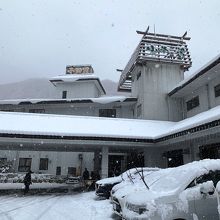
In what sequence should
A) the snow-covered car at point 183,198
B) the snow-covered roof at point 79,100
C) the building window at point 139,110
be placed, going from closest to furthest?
the snow-covered car at point 183,198 < the building window at point 139,110 < the snow-covered roof at point 79,100

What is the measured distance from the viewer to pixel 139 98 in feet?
83.5

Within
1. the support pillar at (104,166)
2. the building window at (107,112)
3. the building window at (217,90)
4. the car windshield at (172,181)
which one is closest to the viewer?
the car windshield at (172,181)

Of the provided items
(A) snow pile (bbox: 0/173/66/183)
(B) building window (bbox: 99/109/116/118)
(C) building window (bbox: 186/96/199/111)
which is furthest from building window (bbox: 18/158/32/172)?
(C) building window (bbox: 186/96/199/111)

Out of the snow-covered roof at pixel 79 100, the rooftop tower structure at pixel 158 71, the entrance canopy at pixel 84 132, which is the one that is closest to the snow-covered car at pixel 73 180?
the entrance canopy at pixel 84 132

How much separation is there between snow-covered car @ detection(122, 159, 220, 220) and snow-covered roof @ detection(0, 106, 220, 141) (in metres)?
7.75

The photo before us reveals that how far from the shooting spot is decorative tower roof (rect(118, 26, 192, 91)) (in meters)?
24.8

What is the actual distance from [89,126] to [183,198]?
14158 millimetres

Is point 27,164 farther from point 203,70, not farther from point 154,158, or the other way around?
point 203,70

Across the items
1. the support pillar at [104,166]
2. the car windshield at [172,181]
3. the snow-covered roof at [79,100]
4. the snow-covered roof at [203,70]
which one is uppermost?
the snow-covered roof at [79,100]

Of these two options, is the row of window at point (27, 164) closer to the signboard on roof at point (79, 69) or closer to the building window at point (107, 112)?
the building window at point (107, 112)

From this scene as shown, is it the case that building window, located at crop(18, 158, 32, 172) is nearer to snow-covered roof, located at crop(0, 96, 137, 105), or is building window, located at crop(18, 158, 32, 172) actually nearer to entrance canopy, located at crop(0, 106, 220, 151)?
snow-covered roof, located at crop(0, 96, 137, 105)

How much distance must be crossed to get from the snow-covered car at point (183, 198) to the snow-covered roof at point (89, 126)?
25.4ft

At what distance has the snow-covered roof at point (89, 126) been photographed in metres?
16.6

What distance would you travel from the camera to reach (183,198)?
217 inches
